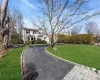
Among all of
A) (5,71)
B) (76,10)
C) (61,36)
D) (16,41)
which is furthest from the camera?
(61,36)

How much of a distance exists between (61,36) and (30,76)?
42.7 metres

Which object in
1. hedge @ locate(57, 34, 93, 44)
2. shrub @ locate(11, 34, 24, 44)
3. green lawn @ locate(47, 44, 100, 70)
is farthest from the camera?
hedge @ locate(57, 34, 93, 44)

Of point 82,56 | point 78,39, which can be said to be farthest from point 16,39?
point 82,56

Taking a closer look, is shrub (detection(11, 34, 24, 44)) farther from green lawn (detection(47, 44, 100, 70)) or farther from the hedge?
green lawn (detection(47, 44, 100, 70))

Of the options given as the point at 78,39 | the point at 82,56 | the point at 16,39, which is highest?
the point at 16,39

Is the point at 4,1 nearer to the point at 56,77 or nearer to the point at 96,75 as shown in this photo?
the point at 56,77

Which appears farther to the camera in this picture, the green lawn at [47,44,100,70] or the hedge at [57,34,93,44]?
the hedge at [57,34,93,44]

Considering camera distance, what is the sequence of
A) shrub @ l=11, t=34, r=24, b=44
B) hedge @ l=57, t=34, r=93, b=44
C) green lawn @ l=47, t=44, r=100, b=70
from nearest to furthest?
1. green lawn @ l=47, t=44, r=100, b=70
2. shrub @ l=11, t=34, r=24, b=44
3. hedge @ l=57, t=34, r=93, b=44

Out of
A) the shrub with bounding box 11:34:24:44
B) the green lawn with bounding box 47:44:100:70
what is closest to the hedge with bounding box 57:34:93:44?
the shrub with bounding box 11:34:24:44

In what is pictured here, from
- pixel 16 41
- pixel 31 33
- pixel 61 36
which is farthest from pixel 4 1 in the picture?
pixel 31 33

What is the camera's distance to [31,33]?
6944cm

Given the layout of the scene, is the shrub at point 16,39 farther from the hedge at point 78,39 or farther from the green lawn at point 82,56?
the green lawn at point 82,56

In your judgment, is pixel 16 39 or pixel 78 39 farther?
pixel 78 39

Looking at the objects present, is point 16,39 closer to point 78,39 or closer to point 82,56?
point 78,39
